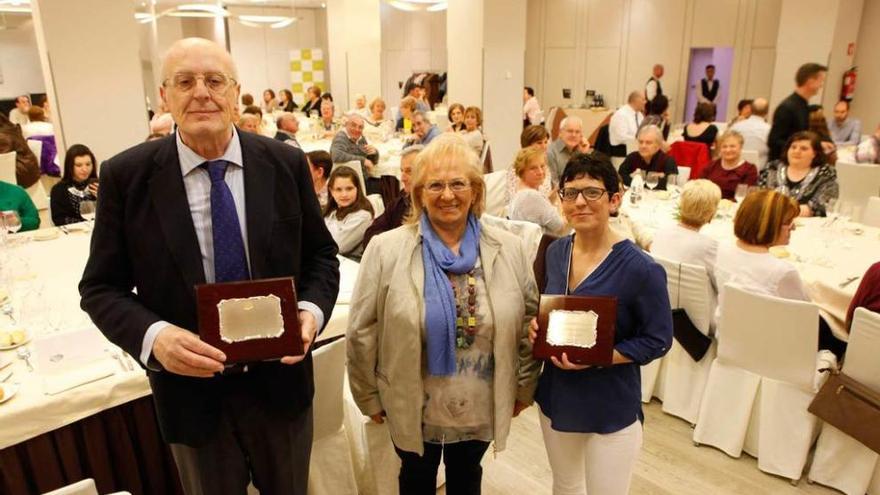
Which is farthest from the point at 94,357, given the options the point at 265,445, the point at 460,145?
the point at 460,145

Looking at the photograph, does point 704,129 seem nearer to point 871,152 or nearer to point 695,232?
point 871,152

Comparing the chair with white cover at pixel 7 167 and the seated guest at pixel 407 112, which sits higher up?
the seated guest at pixel 407 112

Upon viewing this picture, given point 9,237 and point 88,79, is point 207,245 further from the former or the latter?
point 88,79

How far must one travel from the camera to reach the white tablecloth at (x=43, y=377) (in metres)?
2.05

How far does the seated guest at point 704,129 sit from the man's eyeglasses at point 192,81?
716 cm

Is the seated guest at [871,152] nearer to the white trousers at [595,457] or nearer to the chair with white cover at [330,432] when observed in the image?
the white trousers at [595,457]

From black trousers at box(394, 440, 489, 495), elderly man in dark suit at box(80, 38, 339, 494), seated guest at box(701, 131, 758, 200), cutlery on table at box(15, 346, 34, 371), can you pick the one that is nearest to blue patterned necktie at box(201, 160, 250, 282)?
elderly man in dark suit at box(80, 38, 339, 494)

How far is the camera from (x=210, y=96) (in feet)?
4.68

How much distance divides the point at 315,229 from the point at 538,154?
9.33 feet

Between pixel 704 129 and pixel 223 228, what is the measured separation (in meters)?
7.32

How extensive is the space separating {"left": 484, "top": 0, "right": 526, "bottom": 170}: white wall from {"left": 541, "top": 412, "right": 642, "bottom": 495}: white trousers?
822cm

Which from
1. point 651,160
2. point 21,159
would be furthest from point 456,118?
point 21,159

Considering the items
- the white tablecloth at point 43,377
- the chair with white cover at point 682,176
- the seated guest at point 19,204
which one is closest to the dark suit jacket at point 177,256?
the white tablecloth at point 43,377

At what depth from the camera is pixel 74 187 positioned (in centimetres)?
454
